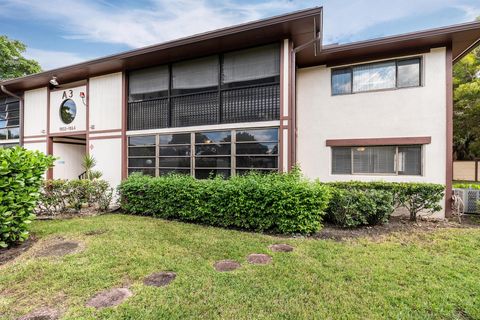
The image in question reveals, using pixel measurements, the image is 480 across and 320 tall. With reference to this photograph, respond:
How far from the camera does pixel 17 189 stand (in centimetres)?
454

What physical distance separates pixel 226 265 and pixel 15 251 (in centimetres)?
422

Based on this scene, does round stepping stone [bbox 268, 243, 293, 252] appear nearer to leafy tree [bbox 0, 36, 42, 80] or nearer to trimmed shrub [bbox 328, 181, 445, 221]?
trimmed shrub [bbox 328, 181, 445, 221]

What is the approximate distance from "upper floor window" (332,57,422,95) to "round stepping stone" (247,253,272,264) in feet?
21.8

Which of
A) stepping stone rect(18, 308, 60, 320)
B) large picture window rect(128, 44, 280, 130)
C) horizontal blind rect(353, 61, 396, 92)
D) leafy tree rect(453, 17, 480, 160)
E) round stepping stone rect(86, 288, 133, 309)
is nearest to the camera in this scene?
stepping stone rect(18, 308, 60, 320)

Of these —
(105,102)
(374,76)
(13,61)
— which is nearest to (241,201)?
(374,76)

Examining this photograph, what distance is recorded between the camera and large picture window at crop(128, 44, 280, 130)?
7102 millimetres

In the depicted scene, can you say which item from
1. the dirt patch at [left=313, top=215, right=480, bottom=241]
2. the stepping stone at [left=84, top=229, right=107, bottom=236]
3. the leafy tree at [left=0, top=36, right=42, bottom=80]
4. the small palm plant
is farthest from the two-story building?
the leafy tree at [left=0, top=36, right=42, bottom=80]

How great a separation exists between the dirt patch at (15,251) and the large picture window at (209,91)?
5008 mm

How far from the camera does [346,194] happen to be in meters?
6.05

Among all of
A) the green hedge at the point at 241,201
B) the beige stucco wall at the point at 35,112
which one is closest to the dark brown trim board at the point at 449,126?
the green hedge at the point at 241,201

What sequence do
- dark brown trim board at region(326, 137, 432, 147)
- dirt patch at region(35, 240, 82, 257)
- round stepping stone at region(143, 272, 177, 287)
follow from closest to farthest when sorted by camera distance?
round stepping stone at region(143, 272, 177, 287) → dirt patch at region(35, 240, 82, 257) → dark brown trim board at region(326, 137, 432, 147)

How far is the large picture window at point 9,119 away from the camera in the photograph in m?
11.9

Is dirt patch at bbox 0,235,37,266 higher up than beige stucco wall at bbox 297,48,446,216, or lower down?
lower down

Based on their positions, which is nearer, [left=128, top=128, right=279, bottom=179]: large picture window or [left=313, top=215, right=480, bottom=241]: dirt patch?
[left=313, top=215, right=480, bottom=241]: dirt patch
